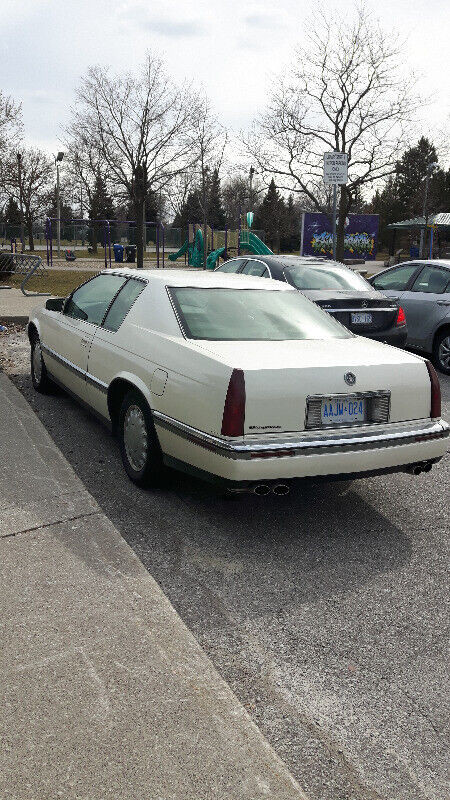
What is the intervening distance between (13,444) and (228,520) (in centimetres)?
214

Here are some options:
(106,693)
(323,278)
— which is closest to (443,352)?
(323,278)

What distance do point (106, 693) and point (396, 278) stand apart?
28.8 ft

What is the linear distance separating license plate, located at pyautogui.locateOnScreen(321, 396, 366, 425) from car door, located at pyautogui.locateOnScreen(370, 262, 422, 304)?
646 centimetres

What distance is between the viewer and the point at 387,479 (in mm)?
5133

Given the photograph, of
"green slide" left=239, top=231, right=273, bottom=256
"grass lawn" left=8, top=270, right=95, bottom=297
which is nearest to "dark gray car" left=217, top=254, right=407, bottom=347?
"grass lawn" left=8, top=270, right=95, bottom=297

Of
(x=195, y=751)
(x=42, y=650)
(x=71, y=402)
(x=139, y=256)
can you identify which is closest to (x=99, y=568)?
(x=42, y=650)

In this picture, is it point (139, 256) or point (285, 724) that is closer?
point (285, 724)

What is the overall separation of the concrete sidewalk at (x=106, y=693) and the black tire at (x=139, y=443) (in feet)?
2.07

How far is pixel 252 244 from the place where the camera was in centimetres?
3316

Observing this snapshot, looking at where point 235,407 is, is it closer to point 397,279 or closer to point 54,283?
point 397,279

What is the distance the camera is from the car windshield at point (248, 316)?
4.45 metres

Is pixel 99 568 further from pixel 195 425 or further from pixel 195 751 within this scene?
pixel 195 751

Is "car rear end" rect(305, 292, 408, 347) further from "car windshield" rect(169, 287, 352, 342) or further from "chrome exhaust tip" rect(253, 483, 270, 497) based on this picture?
"chrome exhaust tip" rect(253, 483, 270, 497)

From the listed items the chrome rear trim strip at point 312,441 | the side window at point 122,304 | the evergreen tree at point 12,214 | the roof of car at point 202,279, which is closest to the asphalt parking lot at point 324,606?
the chrome rear trim strip at point 312,441
